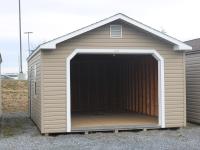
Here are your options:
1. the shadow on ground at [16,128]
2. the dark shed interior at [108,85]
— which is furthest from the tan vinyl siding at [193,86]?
the shadow on ground at [16,128]

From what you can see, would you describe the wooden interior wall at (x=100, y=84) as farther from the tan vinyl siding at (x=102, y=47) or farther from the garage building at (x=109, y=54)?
the tan vinyl siding at (x=102, y=47)

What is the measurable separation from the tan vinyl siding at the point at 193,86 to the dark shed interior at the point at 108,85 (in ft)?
6.15

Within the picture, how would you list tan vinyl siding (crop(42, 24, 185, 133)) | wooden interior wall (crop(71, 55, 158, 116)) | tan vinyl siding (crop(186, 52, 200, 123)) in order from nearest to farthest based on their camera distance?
1. tan vinyl siding (crop(42, 24, 185, 133))
2. tan vinyl siding (crop(186, 52, 200, 123))
3. wooden interior wall (crop(71, 55, 158, 116))

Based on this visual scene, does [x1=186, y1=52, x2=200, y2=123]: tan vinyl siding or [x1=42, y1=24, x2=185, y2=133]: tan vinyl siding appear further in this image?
[x1=186, y1=52, x2=200, y2=123]: tan vinyl siding

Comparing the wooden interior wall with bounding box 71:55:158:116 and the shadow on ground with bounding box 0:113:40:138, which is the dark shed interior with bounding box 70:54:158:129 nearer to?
the wooden interior wall with bounding box 71:55:158:116

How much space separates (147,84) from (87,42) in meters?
4.80

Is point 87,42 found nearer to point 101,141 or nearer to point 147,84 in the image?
point 101,141

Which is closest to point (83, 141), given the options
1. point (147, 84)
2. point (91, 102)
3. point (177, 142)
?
point (177, 142)

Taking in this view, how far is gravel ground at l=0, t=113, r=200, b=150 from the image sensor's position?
11.2 meters

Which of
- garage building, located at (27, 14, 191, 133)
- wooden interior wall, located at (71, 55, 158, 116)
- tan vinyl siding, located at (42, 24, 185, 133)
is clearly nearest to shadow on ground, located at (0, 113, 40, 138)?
garage building, located at (27, 14, 191, 133)

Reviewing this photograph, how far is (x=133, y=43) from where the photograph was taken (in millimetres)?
14023

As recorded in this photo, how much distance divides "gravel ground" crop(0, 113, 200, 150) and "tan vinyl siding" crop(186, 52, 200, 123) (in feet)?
5.42

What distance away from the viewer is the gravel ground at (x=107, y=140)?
1123cm

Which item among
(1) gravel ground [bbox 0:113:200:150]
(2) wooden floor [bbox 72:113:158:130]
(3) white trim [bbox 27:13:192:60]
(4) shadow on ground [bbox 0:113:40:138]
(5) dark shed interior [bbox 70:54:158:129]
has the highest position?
(3) white trim [bbox 27:13:192:60]
